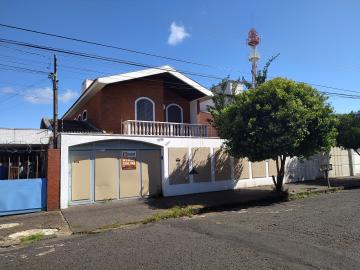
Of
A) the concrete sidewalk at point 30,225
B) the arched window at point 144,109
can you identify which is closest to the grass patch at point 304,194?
the arched window at point 144,109

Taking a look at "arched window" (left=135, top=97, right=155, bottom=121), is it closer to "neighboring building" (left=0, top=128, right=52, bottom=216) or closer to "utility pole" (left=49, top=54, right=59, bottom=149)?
"utility pole" (left=49, top=54, right=59, bottom=149)

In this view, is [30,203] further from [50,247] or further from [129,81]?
[129,81]

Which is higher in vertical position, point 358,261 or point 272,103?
point 272,103

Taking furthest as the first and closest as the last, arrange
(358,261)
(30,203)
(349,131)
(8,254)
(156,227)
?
(349,131), (30,203), (156,227), (8,254), (358,261)

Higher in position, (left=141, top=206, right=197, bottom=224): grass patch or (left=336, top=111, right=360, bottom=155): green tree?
(left=336, top=111, right=360, bottom=155): green tree

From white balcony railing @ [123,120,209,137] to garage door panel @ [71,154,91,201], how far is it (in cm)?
255

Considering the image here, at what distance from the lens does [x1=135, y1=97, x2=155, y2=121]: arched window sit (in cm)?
1747

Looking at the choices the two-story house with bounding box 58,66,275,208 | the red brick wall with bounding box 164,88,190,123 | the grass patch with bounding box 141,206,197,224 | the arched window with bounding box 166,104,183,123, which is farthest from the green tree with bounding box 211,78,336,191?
the red brick wall with bounding box 164,88,190,123

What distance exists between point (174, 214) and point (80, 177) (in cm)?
460

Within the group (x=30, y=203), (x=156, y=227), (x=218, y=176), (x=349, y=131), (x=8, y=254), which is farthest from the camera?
(x=349, y=131)

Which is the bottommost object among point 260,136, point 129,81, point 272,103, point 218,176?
point 218,176

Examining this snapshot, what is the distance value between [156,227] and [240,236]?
2619 millimetres

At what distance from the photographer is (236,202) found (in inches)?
520

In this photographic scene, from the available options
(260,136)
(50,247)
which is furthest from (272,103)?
(50,247)
